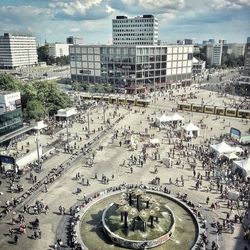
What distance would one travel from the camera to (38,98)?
6800 cm

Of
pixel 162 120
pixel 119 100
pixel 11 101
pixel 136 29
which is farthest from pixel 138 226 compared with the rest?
pixel 136 29

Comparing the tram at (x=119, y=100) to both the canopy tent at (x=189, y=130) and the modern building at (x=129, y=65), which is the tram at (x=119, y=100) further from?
the canopy tent at (x=189, y=130)

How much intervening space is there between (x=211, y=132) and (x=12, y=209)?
40.9 meters

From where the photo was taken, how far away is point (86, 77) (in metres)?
111

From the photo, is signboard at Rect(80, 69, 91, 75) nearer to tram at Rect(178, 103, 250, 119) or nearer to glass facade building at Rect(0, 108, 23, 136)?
tram at Rect(178, 103, 250, 119)

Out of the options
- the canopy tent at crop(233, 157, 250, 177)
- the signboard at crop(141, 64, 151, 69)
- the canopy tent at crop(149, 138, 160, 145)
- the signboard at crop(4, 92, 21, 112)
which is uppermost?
the signboard at crop(141, 64, 151, 69)

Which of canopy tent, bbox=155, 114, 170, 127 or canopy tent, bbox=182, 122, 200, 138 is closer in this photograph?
canopy tent, bbox=182, 122, 200, 138

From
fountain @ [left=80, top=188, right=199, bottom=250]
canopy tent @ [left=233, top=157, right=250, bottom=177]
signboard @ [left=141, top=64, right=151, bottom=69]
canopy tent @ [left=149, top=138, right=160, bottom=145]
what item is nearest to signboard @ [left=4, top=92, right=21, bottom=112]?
canopy tent @ [left=149, top=138, right=160, bottom=145]

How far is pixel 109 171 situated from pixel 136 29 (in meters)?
136

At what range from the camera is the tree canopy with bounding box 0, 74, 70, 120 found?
61.3 metres

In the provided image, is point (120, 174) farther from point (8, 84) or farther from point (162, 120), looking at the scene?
point (8, 84)

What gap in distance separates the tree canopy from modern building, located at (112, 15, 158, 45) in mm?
101252

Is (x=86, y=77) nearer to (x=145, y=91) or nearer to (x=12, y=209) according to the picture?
(x=145, y=91)

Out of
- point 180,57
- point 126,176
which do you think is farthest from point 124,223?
point 180,57
